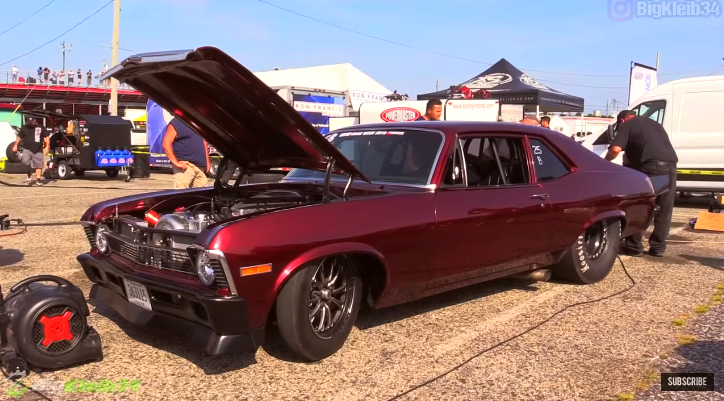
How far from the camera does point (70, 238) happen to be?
24.9ft

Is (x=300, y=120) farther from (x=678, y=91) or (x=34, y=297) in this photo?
(x=678, y=91)

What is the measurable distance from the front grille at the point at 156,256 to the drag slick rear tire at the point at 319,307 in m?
0.55

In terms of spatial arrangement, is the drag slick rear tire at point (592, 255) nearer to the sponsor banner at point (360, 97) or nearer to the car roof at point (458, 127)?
the car roof at point (458, 127)

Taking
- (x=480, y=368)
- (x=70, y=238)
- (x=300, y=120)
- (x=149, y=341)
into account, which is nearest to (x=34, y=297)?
(x=149, y=341)

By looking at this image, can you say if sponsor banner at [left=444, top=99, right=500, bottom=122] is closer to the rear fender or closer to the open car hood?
the rear fender

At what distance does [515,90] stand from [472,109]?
4640 millimetres

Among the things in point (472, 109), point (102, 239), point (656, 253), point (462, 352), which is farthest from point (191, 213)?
point (472, 109)

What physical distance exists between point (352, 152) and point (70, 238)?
4.47 metres

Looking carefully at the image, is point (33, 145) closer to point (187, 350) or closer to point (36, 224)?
point (36, 224)

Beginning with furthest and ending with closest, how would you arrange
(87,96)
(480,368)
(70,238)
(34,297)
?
(87,96) → (70,238) → (480,368) → (34,297)

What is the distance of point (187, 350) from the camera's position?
12.6 feet

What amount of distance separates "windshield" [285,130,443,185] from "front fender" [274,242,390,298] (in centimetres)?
80

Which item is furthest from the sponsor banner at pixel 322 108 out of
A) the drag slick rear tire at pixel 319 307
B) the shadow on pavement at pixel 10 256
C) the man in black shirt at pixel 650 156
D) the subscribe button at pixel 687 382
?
the subscribe button at pixel 687 382

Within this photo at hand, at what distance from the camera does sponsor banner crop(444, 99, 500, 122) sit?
16406 millimetres
